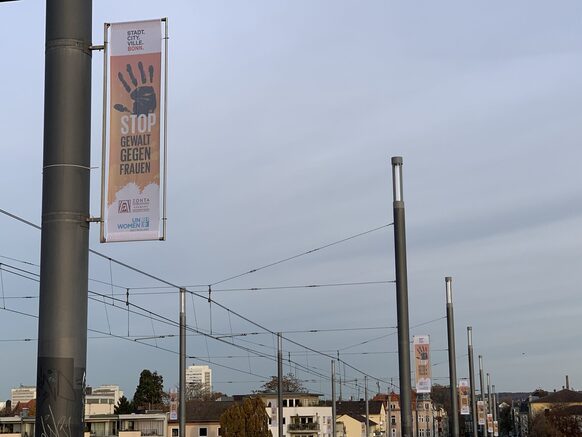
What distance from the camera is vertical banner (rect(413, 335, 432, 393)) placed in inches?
1148

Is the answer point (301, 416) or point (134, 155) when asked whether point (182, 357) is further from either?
point (301, 416)

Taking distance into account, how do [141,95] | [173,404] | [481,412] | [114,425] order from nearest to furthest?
[141,95] → [173,404] → [481,412] → [114,425]

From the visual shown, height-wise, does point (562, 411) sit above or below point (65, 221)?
below

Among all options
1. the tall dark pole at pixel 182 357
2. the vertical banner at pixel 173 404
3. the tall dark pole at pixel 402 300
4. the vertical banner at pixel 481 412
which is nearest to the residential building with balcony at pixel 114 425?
the vertical banner at pixel 481 412

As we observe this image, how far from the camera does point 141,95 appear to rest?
7375 mm

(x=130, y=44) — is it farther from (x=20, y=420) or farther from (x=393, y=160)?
(x=20, y=420)

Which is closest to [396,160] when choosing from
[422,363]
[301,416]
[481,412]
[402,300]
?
[402,300]

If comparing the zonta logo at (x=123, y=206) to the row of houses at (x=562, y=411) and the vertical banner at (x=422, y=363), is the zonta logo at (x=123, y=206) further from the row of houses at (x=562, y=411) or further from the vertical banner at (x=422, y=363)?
the row of houses at (x=562, y=411)

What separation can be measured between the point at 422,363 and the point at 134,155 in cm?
2371

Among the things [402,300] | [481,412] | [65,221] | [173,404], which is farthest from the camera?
[481,412]

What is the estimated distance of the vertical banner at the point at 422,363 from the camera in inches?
1148

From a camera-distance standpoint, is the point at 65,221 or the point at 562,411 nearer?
the point at 65,221

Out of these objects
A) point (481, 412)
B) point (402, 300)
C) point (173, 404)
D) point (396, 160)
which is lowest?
point (481, 412)

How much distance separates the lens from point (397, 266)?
2048 centimetres
